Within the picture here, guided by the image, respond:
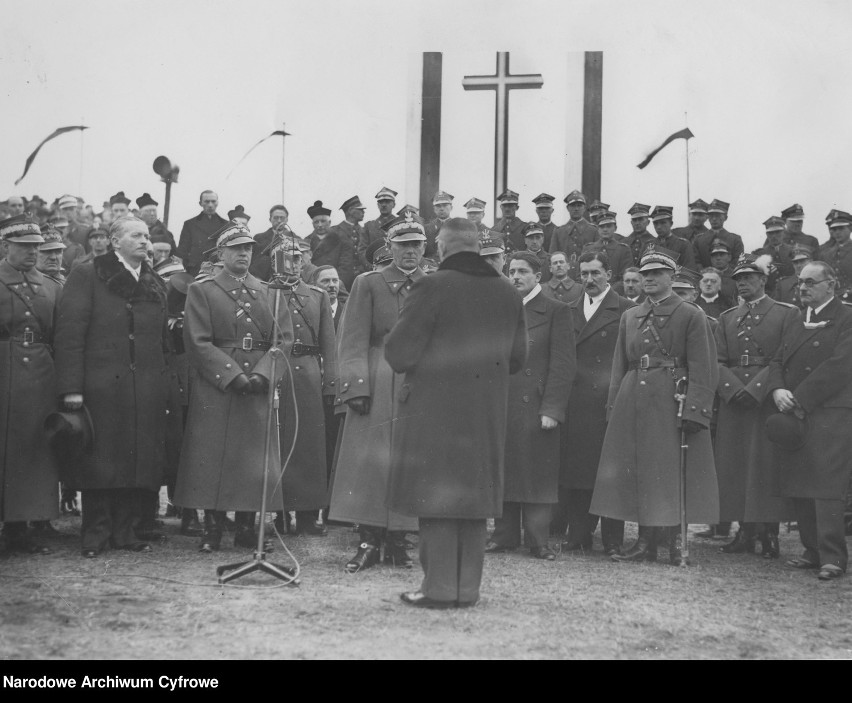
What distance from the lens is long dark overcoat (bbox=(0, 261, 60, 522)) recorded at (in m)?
6.80

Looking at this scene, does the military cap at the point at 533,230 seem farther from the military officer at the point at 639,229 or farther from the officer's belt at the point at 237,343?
the officer's belt at the point at 237,343

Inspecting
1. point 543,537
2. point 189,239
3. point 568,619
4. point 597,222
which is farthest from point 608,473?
point 189,239

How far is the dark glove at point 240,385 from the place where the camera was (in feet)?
22.8

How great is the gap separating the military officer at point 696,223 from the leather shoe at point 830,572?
6.49 m

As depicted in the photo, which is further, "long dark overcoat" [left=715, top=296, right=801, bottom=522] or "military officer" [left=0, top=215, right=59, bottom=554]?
"long dark overcoat" [left=715, top=296, right=801, bottom=522]

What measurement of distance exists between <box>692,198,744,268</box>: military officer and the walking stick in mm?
5010

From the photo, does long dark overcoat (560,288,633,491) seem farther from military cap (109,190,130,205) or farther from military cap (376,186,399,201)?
military cap (109,190,130,205)

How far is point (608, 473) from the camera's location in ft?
24.7

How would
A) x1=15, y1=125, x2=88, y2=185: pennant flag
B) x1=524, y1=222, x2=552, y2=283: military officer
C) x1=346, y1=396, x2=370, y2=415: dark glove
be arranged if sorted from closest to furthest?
x1=346, y1=396, x2=370, y2=415: dark glove < x1=15, y1=125, x2=88, y2=185: pennant flag < x1=524, y1=222, x2=552, y2=283: military officer

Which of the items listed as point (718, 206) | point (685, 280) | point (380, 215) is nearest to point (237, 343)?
point (685, 280)

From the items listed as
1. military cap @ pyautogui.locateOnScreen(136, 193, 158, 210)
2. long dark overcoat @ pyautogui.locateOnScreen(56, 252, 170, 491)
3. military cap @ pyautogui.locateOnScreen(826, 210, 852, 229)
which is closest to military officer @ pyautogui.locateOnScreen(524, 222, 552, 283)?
military cap @ pyautogui.locateOnScreen(826, 210, 852, 229)

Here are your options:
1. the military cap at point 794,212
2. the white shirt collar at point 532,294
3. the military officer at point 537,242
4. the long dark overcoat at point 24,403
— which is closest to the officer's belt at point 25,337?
the long dark overcoat at point 24,403

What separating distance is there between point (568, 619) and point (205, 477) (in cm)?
286
